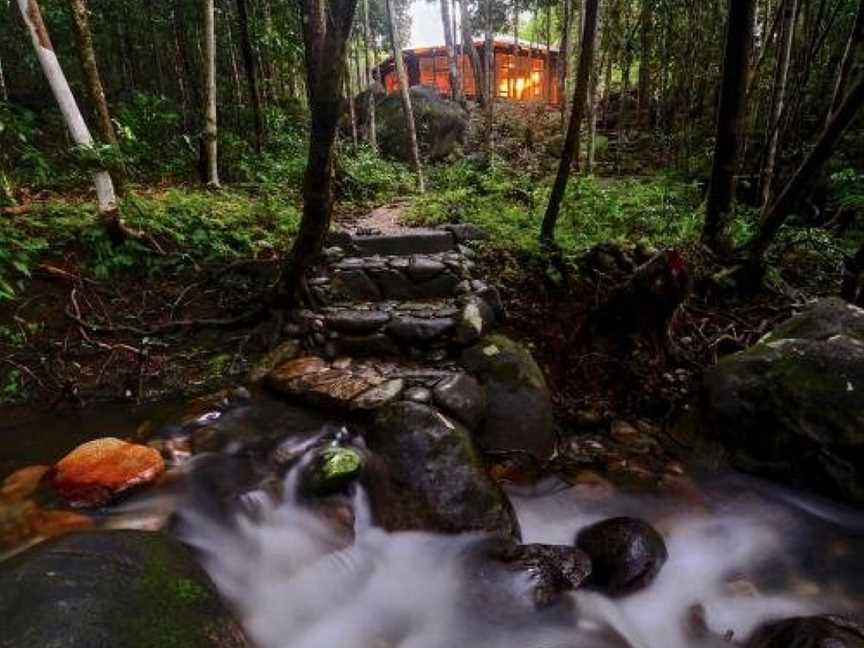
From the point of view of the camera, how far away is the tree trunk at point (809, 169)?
482 cm

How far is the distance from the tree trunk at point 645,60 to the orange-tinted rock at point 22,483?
605 inches

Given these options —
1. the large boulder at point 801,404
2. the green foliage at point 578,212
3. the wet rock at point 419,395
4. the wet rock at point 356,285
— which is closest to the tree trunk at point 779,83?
the green foliage at point 578,212

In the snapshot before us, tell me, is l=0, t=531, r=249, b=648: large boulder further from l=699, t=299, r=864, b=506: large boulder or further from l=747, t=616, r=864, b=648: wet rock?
l=699, t=299, r=864, b=506: large boulder

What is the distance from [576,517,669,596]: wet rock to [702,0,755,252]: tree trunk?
4.10 m

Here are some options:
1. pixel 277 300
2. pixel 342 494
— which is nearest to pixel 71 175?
pixel 277 300

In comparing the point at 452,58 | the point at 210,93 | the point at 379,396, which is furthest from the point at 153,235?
the point at 452,58

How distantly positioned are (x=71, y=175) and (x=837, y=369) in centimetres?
946


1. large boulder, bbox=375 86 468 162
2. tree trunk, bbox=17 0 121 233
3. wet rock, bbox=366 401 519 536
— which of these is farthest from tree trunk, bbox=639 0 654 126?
wet rock, bbox=366 401 519 536

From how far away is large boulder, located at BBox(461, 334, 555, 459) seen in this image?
4594 mm

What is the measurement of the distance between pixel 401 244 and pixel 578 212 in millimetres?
3382

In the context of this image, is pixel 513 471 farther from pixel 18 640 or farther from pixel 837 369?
pixel 18 640

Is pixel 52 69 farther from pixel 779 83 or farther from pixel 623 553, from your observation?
pixel 779 83

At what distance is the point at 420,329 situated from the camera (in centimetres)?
503

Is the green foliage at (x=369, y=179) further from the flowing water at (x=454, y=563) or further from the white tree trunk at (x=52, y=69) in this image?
the flowing water at (x=454, y=563)
